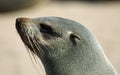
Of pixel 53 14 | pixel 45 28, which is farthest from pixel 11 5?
pixel 45 28

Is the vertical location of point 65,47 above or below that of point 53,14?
below

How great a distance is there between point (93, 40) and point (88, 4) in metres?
11.1

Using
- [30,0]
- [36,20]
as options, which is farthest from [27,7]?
[36,20]

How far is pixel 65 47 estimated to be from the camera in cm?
530

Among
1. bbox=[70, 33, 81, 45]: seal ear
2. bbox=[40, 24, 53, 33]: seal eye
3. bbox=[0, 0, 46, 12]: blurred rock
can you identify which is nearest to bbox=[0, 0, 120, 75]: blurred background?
bbox=[0, 0, 46, 12]: blurred rock

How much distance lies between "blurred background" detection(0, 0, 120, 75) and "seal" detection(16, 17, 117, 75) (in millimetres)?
3931

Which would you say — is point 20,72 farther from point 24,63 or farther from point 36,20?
point 36,20

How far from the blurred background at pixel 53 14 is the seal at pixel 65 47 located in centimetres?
393

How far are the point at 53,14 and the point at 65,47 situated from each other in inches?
359

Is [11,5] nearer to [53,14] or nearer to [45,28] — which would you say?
[53,14]

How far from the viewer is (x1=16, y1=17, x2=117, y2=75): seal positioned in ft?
17.2

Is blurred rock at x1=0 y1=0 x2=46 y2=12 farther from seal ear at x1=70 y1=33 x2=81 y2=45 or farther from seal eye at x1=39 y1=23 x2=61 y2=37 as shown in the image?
seal ear at x1=70 y1=33 x2=81 y2=45

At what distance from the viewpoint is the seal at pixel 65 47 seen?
523cm

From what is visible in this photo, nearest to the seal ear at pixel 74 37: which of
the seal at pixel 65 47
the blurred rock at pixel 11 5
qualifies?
the seal at pixel 65 47
